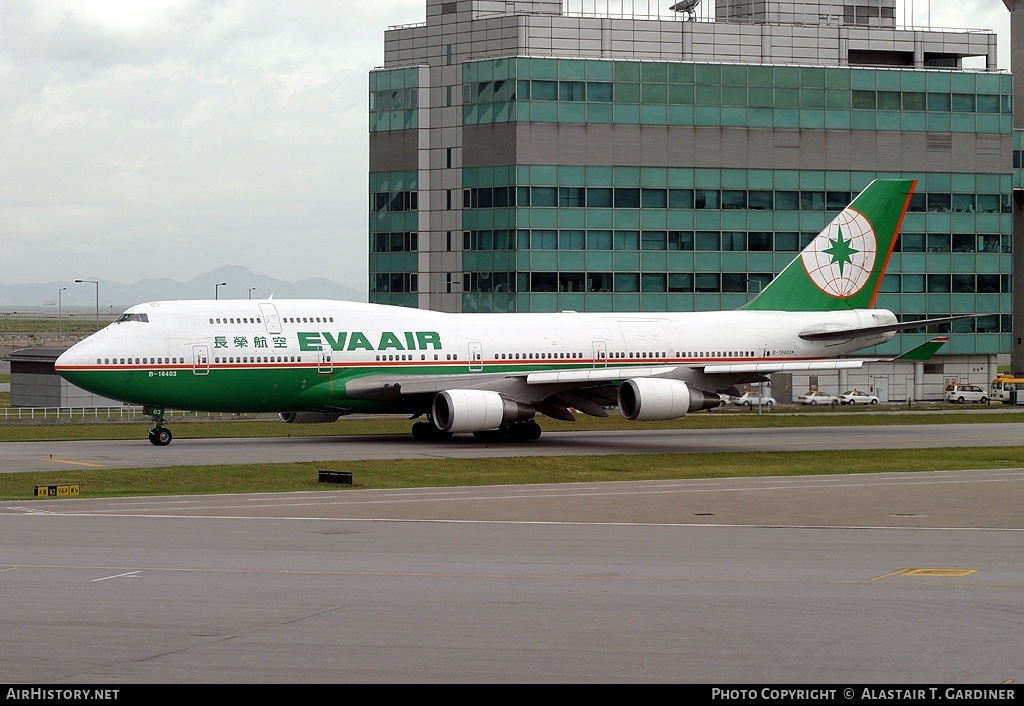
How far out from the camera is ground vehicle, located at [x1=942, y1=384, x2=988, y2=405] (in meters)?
87.9

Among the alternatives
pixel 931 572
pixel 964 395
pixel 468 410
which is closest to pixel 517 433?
pixel 468 410

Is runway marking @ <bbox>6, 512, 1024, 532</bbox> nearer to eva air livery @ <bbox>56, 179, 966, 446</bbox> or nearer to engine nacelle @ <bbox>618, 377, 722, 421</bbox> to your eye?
eva air livery @ <bbox>56, 179, 966, 446</bbox>

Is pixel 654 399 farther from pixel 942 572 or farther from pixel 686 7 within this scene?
pixel 686 7

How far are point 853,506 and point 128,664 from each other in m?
19.6

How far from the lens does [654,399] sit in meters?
45.7

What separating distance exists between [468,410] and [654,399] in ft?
21.3

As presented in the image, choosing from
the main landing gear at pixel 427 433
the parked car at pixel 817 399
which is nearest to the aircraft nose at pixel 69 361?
the main landing gear at pixel 427 433

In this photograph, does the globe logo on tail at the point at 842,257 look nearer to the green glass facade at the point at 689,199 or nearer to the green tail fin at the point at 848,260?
the green tail fin at the point at 848,260

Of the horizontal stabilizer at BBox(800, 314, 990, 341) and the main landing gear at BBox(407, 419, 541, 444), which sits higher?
the horizontal stabilizer at BBox(800, 314, 990, 341)

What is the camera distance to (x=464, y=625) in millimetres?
15609

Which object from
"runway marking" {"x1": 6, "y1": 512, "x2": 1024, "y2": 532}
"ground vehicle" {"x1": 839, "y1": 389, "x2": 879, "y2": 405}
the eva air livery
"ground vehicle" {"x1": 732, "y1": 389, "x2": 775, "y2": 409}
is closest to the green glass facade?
"ground vehicle" {"x1": 839, "y1": 389, "x2": 879, "y2": 405}

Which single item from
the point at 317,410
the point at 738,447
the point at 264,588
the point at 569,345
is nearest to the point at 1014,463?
the point at 738,447

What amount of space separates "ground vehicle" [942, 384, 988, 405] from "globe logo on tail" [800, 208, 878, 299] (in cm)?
3464

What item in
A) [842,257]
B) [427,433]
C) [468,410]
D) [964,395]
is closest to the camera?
[468,410]
